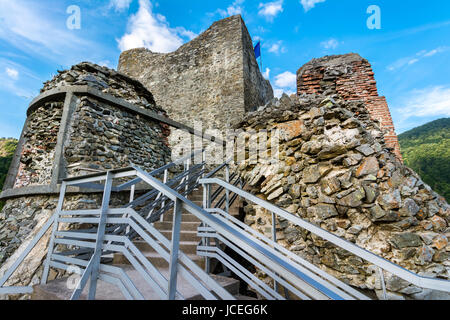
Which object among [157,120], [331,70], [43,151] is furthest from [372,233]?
[43,151]

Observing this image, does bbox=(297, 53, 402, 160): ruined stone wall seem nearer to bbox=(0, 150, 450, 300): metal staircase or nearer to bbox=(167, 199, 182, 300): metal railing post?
bbox=(0, 150, 450, 300): metal staircase

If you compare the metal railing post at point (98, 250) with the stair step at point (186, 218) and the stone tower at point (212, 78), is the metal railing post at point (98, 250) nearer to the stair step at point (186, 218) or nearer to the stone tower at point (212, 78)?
the stair step at point (186, 218)

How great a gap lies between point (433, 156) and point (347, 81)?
8753 millimetres

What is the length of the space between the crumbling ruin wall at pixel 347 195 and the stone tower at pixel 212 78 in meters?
5.96

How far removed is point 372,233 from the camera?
2.44 m

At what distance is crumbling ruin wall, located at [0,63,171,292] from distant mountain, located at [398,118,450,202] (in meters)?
9.46

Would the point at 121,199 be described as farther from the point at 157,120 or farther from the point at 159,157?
the point at 157,120

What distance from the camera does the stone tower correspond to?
373 inches

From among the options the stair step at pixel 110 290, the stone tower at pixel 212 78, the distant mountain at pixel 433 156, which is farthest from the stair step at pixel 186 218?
the distant mountain at pixel 433 156

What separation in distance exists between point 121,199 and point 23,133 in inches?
115

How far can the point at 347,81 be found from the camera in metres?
4.24

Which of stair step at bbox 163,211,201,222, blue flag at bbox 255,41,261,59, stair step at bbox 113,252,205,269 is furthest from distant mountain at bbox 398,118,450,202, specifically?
blue flag at bbox 255,41,261,59
